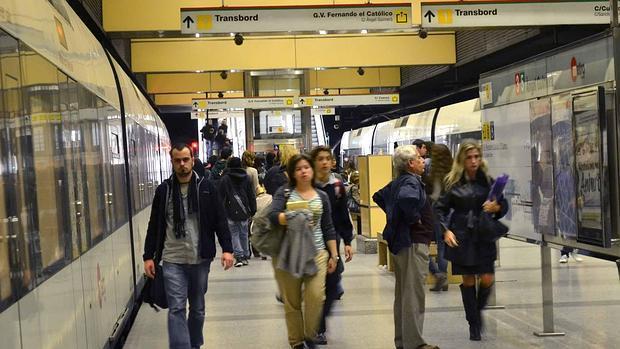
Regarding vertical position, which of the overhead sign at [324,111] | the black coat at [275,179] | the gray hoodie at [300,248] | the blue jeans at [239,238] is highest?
the overhead sign at [324,111]

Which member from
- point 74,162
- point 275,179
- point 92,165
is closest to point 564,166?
point 92,165

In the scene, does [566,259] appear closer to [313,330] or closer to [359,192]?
[359,192]

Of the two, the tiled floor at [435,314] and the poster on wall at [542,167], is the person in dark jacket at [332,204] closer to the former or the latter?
the tiled floor at [435,314]

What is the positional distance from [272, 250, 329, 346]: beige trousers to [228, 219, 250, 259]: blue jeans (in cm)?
634

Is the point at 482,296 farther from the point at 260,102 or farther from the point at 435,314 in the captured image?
the point at 260,102

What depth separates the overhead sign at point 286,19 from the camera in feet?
31.6

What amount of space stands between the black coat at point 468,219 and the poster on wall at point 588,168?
0.60m

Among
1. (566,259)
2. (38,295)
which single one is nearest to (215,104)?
(566,259)

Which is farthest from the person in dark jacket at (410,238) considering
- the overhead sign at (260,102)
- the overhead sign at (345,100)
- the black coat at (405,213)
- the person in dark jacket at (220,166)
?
the overhead sign at (345,100)

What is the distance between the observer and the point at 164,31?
13.0 meters

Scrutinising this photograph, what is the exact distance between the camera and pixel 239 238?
12742 mm

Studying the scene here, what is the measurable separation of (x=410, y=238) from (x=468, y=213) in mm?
613

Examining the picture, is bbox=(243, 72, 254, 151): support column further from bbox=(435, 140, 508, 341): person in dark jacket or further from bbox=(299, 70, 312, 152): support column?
bbox=(435, 140, 508, 341): person in dark jacket

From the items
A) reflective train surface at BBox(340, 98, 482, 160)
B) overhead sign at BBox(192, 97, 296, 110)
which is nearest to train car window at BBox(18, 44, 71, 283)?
reflective train surface at BBox(340, 98, 482, 160)
